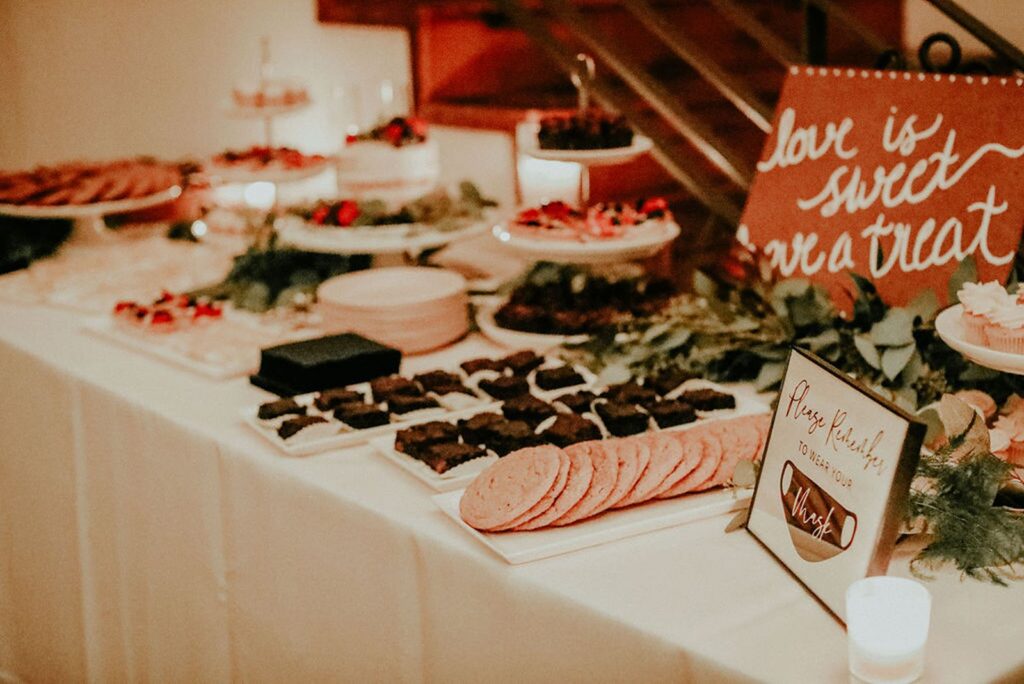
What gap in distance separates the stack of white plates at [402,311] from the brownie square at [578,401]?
0.51m

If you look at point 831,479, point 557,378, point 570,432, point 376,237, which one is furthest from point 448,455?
point 376,237

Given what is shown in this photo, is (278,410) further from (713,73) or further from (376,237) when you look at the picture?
(713,73)

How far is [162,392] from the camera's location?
6.91 ft

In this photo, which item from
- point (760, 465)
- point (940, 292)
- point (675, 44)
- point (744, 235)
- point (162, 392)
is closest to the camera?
point (760, 465)

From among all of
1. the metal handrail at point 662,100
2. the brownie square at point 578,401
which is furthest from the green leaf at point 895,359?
the metal handrail at point 662,100

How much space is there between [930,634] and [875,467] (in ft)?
0.59

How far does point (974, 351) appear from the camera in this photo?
54.2 inches

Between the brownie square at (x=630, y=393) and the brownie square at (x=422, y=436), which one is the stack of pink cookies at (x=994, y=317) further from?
the brownie square at (x=422, y=436)

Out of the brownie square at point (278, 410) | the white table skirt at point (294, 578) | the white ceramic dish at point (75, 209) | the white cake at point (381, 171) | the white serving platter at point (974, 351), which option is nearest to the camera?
the white table skirt at point (294, 578)

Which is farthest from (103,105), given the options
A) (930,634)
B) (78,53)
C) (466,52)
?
(930,634)

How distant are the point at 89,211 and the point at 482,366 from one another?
178cm

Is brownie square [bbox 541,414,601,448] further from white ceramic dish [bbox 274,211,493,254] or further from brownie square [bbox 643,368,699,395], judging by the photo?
white ceramic dish [bbox 274,211,493,254]

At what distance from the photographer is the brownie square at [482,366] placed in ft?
6.64

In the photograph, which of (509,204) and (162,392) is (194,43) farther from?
(162,392)
